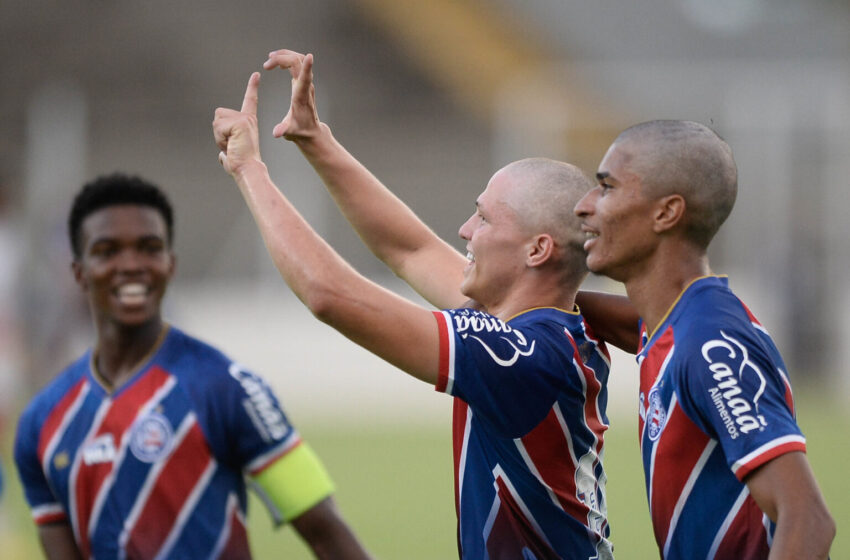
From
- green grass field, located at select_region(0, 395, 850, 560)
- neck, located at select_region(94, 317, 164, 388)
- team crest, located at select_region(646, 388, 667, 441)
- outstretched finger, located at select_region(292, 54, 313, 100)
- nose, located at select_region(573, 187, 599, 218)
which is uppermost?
outstretched finger, located at select_region(292, 54, 313, 100)

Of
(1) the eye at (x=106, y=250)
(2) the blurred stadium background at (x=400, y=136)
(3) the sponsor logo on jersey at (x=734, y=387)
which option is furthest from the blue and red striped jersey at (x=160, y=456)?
(2) the blurred stadium background at (x=400, y=136)

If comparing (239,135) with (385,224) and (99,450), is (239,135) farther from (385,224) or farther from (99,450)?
(99,450)

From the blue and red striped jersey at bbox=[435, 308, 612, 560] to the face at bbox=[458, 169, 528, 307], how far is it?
17 cm

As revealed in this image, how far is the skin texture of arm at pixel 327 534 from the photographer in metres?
4.64

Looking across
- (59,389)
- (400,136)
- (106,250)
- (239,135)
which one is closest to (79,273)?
(106,250)

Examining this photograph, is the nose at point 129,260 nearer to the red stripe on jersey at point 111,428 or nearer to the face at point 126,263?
the face at point 126,263

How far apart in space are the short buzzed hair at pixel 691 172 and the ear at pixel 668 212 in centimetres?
2

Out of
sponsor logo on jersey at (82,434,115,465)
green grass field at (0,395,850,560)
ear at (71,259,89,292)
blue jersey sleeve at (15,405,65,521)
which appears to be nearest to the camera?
sponsor logo on jersey at (82,434,115,465)

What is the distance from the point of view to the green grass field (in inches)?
393

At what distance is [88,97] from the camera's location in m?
28.5

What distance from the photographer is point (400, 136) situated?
1101 inches

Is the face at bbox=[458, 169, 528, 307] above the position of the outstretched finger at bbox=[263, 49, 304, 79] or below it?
below

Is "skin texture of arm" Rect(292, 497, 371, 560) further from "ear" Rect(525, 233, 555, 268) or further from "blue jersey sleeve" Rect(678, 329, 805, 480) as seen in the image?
"blue jersey sleeve" Rect(678, 329, 805, 480)

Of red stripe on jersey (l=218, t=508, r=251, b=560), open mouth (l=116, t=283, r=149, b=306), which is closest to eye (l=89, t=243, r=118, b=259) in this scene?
open mouth (l=116, t=283, r=149, b=306)
